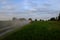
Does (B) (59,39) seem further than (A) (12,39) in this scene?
Yes

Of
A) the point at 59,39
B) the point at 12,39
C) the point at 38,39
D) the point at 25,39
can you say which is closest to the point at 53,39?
the point at 59,39

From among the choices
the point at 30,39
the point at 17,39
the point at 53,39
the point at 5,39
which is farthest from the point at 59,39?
the point at 5,39

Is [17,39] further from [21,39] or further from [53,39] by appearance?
[53,39]

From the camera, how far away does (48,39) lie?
19.8 meters

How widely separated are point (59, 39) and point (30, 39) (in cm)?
323

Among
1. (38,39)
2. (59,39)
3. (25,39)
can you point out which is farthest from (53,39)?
(25,39)

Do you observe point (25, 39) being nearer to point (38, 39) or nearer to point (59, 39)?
point (38, 39)

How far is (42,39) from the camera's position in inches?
757

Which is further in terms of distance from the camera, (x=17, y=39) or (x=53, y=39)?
(x=53, y=39)

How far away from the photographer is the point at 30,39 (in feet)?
62.4

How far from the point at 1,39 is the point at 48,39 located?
196 inches

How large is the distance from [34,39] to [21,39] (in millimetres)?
1329

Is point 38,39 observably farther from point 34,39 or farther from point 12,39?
point 12,39

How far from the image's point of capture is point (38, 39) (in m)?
19.0
